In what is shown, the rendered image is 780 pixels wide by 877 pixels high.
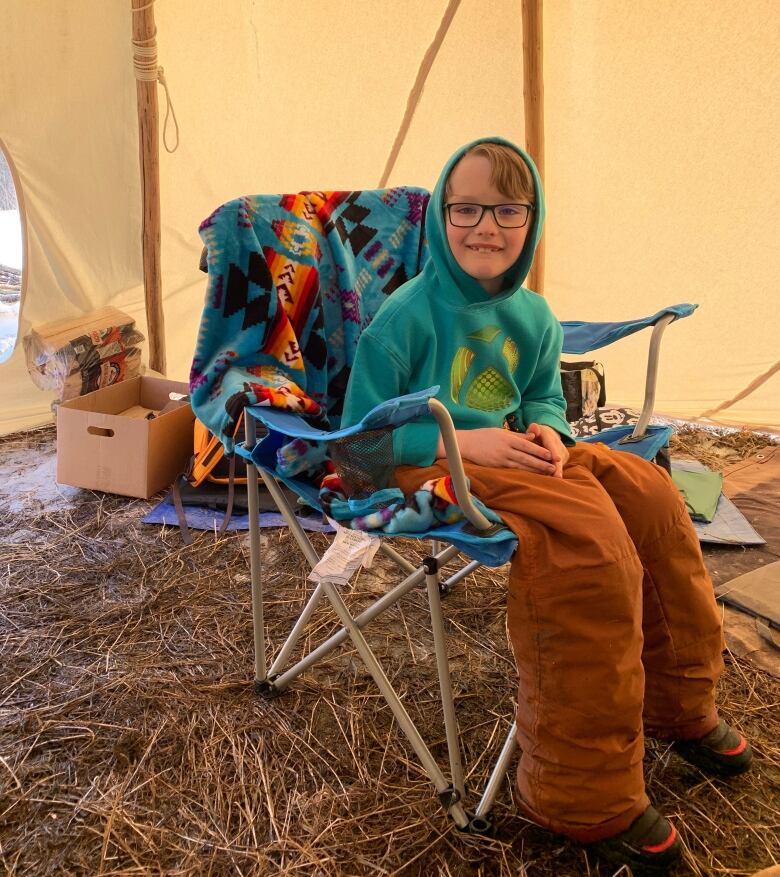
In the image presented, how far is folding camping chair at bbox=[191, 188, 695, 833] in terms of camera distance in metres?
1.17

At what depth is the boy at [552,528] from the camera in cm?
111

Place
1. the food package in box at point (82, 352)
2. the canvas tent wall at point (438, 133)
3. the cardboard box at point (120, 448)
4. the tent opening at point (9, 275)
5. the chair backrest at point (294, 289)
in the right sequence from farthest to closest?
the tent opening at point (9, 275)
the food package in box at point (82, 352)
the canvas tent wall at point (438, 133)
the cardboard box at point (120, 448)
the chair backrest at point (294, 289)

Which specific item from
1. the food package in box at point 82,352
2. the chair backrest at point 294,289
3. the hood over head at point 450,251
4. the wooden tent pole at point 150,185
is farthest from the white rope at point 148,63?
the hood over head at point 450,251

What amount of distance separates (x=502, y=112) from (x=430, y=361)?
232 cm

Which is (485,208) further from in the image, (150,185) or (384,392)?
(150,185)

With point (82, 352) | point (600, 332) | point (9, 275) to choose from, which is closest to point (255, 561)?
point (600, 332)

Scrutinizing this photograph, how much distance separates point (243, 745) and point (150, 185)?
254cm

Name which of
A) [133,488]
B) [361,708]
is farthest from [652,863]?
[133,488]

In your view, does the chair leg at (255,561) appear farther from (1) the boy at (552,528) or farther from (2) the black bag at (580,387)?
(2) the black bag at (580,387)

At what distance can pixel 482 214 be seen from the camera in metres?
1.33

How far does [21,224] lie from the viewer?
3.23 meters

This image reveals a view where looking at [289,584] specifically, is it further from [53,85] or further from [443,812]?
[53,85]

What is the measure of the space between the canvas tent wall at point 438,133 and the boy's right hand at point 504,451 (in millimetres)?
2289

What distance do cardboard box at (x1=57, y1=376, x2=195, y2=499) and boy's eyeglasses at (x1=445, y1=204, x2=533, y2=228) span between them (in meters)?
1.60
